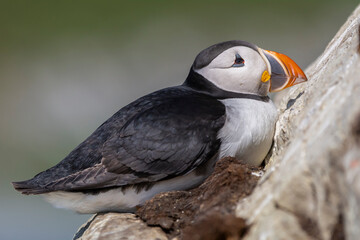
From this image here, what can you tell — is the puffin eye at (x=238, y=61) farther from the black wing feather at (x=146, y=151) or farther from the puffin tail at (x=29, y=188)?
the puffin tail at (x=29, y=188)

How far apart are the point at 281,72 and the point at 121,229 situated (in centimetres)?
179

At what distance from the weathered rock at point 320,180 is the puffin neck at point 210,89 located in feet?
5.07

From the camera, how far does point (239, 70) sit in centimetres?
511

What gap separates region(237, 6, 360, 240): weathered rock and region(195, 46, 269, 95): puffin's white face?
5.08ft

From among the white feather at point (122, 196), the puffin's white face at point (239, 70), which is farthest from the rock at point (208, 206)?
the puffin's white face at point (239, 70)

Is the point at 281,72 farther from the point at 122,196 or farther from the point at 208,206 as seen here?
the point at 208,206

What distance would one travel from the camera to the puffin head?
509 centimetres

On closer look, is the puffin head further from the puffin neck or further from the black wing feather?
the black wing feather

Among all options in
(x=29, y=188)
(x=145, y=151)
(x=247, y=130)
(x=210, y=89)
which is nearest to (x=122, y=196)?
(x=145, y=151)

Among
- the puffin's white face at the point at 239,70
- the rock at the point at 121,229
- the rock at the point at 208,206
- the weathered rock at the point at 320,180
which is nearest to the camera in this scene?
the weathered rock at the point at 320,180

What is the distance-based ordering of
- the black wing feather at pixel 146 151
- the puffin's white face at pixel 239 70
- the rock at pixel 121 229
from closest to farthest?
the rock at pixel 121 229 < the black wing feather at pixel 146 151 < the puffin's white face at pixel 239 70

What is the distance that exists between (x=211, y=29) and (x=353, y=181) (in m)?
13.1

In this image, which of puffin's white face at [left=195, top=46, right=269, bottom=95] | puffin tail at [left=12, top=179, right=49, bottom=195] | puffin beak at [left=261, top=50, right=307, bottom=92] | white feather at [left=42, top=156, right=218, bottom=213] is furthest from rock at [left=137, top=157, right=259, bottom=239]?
puffin beak at [left=261, top=50, right=307, bottom=92]

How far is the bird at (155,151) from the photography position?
4590 millimetres
